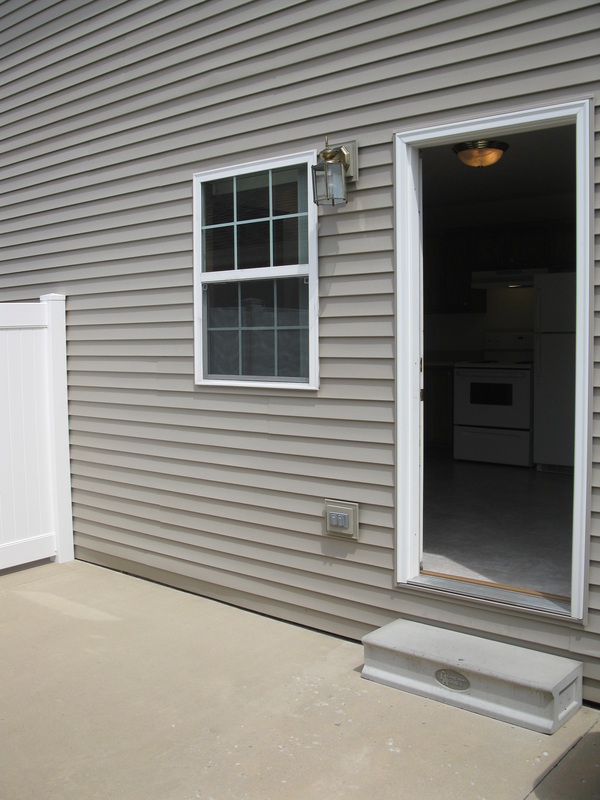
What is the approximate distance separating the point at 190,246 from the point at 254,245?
1.57 ft

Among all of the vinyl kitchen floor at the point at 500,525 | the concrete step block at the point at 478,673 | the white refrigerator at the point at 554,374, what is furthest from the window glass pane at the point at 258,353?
the white refrigerator at the point at 554,374

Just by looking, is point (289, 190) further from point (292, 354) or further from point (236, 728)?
point (236, 728)

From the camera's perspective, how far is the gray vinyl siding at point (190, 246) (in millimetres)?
3043

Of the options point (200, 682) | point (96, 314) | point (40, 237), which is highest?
point (40, 237)

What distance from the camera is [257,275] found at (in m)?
3.80

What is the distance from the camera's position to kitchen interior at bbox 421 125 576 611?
12.6ft

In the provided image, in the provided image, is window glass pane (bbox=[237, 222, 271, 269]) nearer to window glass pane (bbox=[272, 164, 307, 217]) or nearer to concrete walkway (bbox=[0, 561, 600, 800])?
window glass pane (bbox=[272, 164, 307, 217])

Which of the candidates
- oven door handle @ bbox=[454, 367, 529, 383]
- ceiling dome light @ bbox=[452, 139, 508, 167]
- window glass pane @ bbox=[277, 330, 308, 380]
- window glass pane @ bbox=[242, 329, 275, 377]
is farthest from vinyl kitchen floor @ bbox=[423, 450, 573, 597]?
ceiling dome light @ bbox=[452, 139, 508, 167]

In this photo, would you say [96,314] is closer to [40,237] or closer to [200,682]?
[40,237]

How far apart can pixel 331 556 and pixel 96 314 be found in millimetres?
2261

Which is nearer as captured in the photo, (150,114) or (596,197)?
(596,197)

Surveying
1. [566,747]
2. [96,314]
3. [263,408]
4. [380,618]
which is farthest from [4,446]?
[566,747]

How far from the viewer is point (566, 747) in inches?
99.8

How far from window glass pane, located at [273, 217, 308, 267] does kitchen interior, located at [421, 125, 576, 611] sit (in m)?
1.26
